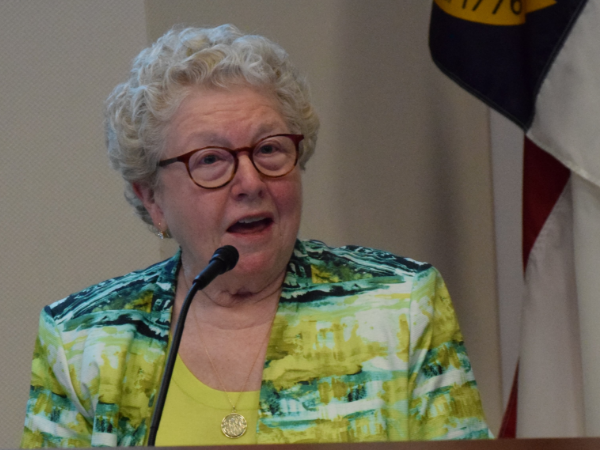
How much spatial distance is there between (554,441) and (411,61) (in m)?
1.88

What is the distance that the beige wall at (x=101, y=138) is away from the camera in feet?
7.64

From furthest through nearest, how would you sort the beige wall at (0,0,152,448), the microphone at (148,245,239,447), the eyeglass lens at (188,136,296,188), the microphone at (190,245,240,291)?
1. the beige wall at (0,0,152,448)
2. the eyeglass lens at (188,136,296,188)
3. the microphone at (190,245,240,291)
4. the microphone at (148,245,239,447)

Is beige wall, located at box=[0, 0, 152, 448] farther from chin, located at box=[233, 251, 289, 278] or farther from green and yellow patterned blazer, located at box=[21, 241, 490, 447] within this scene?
chin, located at box=[233, 251, 289, 278]

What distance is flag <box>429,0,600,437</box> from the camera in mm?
1688

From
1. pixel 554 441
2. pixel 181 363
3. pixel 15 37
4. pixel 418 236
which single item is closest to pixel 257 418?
pixel 181 363

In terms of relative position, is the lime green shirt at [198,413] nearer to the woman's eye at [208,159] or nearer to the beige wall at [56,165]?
the woman's eye at [208,159]

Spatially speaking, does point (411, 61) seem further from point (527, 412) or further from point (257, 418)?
point (257, 418)

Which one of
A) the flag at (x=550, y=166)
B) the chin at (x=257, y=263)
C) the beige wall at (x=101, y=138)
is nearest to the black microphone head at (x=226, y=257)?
the chin at (x=257, y=263)

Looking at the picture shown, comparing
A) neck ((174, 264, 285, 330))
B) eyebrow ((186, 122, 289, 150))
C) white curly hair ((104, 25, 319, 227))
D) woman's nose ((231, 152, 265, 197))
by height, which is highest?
white curly hair ((104, 25, 319, 227))

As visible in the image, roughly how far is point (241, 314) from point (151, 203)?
12.8 inches

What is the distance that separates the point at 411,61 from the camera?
2359 mm

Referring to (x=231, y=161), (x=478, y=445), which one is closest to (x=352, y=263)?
(x=231, y=161)

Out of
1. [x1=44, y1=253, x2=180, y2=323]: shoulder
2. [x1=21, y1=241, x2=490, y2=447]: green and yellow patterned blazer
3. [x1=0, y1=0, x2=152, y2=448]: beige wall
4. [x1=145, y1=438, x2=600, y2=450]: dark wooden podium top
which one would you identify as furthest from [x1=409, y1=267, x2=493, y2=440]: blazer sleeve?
[x1=0, y1=0, x2=152, y2=448]: beige wall

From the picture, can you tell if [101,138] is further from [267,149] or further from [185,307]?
[185,307]
